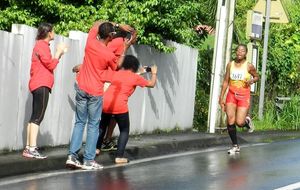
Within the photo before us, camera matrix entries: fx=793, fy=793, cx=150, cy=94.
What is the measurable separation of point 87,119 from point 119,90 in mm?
934

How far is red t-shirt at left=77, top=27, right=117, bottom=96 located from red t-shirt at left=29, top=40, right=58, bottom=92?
42 cm

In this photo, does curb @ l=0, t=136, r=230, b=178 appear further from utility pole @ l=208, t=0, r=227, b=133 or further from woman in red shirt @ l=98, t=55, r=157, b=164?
utility pole @ l=208, t=0, r=227, b=133

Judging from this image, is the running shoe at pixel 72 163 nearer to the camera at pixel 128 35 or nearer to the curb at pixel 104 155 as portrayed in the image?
the curb at pixel 104 155

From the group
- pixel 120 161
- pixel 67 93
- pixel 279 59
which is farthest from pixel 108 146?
pixel 279 59

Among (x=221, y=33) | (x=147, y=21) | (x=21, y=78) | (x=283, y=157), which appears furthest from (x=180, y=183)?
(x=221, y=33)

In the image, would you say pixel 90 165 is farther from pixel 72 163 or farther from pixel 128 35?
pixel 128 35

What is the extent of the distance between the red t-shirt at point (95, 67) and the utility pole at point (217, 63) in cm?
630

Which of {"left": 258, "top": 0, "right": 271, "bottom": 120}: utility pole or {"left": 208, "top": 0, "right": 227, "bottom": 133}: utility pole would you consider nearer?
{"left": 208, "top": 0, "right": 227, "bottom": 133}: utility pole

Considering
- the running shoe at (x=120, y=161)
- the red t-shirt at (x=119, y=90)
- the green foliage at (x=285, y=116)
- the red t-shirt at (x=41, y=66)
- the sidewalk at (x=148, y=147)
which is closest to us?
the sidewalk at (x=148, y=147)

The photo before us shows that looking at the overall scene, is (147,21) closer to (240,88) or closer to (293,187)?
(240,88)

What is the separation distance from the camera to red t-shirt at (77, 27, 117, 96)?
35.0ft

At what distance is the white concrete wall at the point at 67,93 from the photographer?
36.1 ft

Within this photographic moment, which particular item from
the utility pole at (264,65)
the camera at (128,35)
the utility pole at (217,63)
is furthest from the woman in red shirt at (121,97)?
the utility pole at (264,65)

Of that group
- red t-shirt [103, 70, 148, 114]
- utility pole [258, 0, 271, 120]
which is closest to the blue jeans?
red t-shirt [103, 70, 148, 114]
